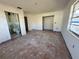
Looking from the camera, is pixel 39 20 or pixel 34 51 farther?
pixel 39 20

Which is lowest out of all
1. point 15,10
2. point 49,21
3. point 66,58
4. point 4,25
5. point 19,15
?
point 66,58

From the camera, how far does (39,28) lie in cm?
672

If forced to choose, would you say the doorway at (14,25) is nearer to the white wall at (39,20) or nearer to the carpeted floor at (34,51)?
the carpeted floor at (34,51)

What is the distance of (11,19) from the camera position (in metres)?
3.67

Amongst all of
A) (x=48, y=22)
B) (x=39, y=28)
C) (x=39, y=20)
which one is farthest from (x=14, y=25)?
(x=48, y=22)

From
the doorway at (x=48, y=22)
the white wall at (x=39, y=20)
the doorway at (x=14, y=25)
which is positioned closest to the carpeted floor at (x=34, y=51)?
the doorway at (x=14, y=25)

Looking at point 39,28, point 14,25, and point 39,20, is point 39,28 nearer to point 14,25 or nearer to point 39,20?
point 39,20

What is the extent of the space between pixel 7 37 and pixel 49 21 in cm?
445

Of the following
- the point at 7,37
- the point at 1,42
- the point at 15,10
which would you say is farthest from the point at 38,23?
the point at 1,42

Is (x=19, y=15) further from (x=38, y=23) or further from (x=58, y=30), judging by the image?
(x=58, y=30)

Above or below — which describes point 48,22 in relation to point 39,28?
above

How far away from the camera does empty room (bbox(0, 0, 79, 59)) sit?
175 cm

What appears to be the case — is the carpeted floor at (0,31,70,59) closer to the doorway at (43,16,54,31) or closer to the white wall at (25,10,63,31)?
the white wall at (25,10,63,31)

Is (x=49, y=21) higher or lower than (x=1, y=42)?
higher
